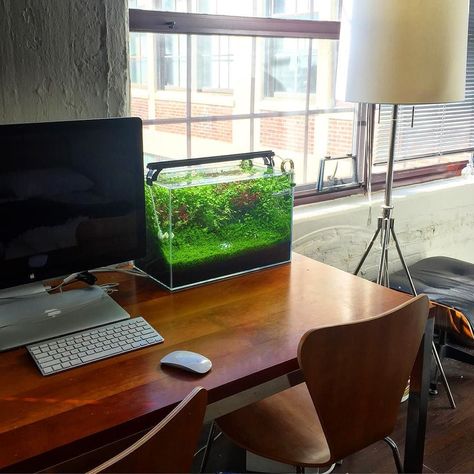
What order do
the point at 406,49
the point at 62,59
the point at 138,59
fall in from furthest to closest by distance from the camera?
1. the point at 138,59
2. the point at 406,49
3. the point at 62,59

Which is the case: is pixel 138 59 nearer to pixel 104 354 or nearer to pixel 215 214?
pixel 215 214

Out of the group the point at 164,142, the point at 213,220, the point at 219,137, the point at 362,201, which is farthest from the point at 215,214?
the point at 362,201

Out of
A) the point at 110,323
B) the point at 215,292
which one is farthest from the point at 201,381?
the point at 215,292

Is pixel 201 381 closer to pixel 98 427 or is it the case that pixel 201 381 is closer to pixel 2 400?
pixel 98 427

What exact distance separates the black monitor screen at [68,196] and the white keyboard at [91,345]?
178 mm

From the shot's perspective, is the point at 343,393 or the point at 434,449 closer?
the point at 343,393

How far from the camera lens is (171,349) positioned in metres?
1.33

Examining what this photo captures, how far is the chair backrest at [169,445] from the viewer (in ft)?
2.79

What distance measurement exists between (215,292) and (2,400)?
0.66m

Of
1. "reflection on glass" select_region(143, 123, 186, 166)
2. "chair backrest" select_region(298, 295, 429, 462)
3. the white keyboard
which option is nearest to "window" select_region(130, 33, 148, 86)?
"reflection on glass" select_region(143, 123, 186, 166)

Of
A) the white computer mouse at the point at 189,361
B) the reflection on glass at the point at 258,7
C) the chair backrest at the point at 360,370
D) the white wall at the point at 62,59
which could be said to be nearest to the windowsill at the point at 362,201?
the reflection on glass at the point at 258,7

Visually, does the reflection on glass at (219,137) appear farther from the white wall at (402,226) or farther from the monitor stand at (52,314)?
the monitor stand at (52,314)

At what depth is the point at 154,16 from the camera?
6.35 ft

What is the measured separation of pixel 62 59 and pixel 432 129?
78.9 inches
